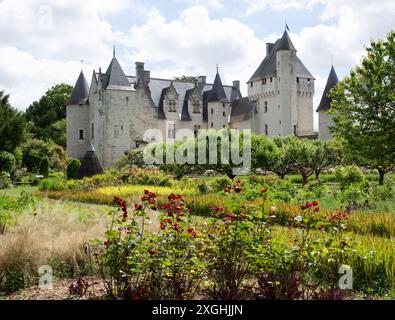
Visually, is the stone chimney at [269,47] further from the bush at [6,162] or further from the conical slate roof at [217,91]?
the bush at [6,162]

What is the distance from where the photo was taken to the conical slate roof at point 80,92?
149 ft

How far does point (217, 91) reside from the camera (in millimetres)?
50125

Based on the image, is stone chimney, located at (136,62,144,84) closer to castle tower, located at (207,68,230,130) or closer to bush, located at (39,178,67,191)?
castle tower, located at (207,68,230,130)

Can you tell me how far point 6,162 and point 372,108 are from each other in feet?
74.2

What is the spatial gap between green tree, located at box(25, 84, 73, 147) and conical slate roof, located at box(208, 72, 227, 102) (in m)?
16.6

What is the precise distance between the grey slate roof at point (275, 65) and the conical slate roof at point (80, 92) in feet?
56.5

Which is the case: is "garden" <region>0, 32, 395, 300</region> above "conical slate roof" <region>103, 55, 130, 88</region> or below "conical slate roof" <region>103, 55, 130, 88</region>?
below

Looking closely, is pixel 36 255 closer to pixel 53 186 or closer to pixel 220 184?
pixel 220 184

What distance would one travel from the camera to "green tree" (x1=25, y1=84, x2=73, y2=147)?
55.6 meters

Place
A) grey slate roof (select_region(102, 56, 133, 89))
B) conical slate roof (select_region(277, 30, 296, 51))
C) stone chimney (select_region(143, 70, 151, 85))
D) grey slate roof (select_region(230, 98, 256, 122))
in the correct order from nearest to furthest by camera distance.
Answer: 1. grey slate roof (select_region(102, 56, 133, 89))
2. stone chimney (select_region(143, 70, 151, 85))
3. conical slate roof (select_region(277, 30, 296, 51))
4. grey slate roof (select_region(230, 98, 256, 122))

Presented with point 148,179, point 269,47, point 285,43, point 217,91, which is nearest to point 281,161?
point 148,179

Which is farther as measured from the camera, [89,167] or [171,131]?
[171,131]

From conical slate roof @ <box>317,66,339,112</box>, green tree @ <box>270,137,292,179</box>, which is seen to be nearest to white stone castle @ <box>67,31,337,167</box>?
conical slate roof @ <box>317,66,339,112</box>

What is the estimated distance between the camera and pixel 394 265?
19.4 feet
